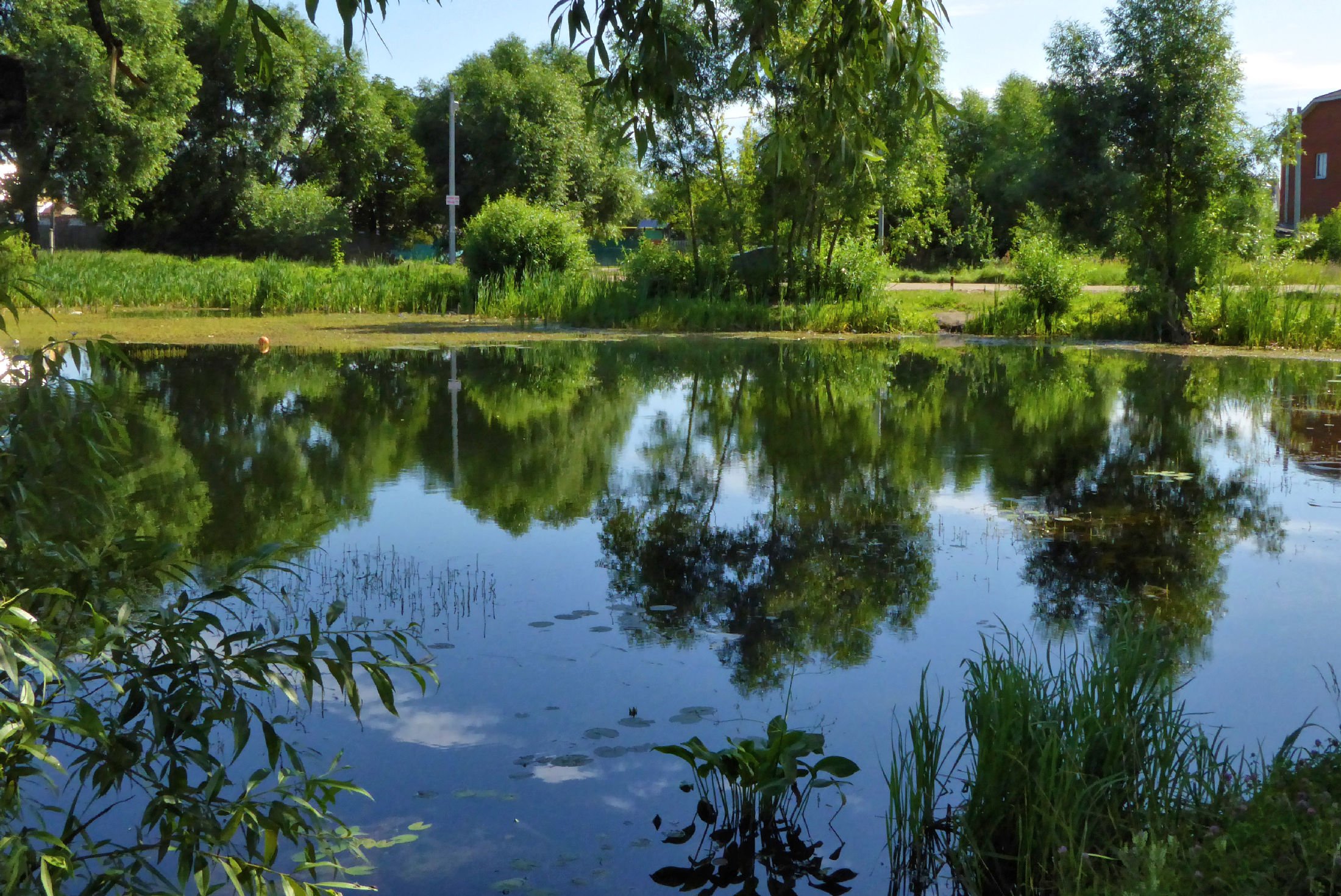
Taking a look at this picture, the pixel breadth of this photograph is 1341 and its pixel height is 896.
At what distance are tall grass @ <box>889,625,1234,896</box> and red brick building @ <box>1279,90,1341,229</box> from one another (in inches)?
1890

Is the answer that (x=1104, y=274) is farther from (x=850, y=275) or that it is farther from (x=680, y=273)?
(x=680, y=273)

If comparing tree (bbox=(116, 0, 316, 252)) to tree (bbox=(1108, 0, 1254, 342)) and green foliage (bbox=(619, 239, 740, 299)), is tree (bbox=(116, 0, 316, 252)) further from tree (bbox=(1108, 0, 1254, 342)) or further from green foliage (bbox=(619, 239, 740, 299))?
tree (bbox=(1108, 0, 1254, 342))

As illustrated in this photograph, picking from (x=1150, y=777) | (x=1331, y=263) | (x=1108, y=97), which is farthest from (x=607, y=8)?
(x=1331, y=263)

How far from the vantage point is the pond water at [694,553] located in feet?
14.8

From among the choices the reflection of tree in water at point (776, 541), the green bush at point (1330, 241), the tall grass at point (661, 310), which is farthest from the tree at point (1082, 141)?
the green bush at point (1330, 241)

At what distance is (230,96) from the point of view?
46.5m

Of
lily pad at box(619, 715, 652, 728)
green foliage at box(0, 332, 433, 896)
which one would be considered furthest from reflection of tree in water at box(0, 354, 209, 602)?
lily pad at box(619, 715, 652, 728)

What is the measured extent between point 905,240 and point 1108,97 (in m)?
7.23

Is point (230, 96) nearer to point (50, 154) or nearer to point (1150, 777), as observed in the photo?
point (50, 154)

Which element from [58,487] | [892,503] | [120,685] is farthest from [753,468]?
[120,685]

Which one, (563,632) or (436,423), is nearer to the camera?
(563,632)

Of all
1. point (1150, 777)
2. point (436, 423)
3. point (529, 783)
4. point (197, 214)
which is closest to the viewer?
point (1150, 777)

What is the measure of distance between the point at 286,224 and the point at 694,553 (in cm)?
4058

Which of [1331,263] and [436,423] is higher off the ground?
[1331,263]
